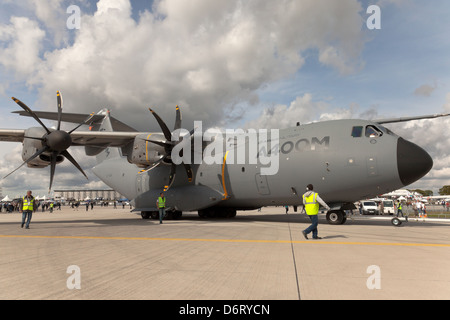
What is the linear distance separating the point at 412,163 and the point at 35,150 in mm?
16914

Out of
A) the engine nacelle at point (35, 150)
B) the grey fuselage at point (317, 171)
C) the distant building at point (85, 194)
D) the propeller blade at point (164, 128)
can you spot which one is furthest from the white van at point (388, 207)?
the distant building at point (85, 194)

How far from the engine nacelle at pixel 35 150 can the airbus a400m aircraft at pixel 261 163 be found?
4cm

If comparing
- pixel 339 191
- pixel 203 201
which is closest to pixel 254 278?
pixel 339 191

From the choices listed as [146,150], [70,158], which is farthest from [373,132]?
[70,158]

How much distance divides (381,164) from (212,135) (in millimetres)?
9060

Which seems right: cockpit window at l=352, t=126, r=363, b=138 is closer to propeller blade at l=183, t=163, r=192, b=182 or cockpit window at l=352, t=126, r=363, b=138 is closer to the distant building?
propeller blade at l=183, t=163, r=192, b=182

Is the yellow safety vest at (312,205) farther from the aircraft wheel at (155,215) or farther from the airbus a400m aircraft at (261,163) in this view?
the aircraft wheel at (155,215)

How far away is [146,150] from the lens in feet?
52.7

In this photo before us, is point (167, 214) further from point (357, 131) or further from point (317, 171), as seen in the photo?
point (357, 131)

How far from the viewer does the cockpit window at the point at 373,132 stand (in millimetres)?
12336

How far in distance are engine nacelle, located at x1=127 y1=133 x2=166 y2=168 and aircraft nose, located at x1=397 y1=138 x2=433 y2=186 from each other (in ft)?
36.1

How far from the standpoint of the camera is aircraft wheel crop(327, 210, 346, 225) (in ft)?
45.0

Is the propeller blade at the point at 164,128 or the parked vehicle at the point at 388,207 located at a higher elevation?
the propeller blade at the point at 164,128

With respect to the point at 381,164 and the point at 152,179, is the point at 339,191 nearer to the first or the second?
the point at 381,164
